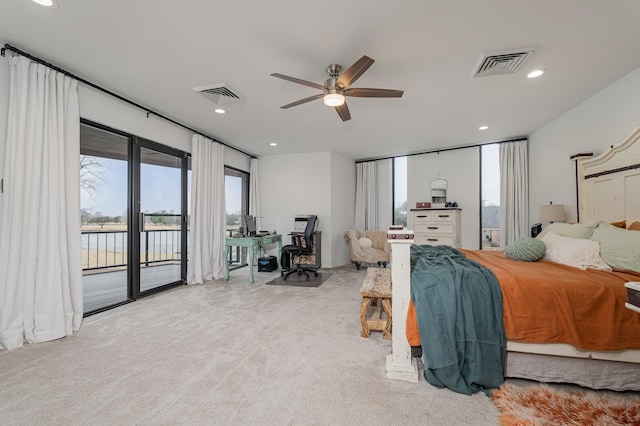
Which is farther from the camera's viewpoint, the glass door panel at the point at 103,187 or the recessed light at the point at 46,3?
the glass door panel at the point at 103,187

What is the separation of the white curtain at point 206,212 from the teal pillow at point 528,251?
14.5 ft

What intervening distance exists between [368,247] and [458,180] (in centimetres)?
243

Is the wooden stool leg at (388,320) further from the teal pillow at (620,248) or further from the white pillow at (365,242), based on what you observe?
the white pillow at (365,242)

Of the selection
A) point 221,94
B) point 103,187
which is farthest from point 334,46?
point 103,187

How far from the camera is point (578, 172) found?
3268 millimetres

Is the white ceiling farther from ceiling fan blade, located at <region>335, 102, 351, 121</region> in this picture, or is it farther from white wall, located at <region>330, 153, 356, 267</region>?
white wall, located at <region>330, 153, 356, 267</region>

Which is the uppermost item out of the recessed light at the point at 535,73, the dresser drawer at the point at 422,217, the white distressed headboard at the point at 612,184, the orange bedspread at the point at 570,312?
the recessed light at the point at 535,73

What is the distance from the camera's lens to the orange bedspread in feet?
5.23

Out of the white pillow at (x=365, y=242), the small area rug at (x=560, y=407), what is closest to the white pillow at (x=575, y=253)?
the small area rug at (x=560, y=407)

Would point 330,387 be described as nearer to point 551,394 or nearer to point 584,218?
point 551,394

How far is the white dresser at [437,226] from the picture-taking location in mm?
4945

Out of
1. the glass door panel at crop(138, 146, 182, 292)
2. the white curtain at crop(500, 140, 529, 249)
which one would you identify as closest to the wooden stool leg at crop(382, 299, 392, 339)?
the glass door panel at crop(138, 146, 182, 292)

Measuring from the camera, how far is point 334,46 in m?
2.22

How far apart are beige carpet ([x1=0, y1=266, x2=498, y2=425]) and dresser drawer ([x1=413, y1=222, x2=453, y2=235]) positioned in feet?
9.59
